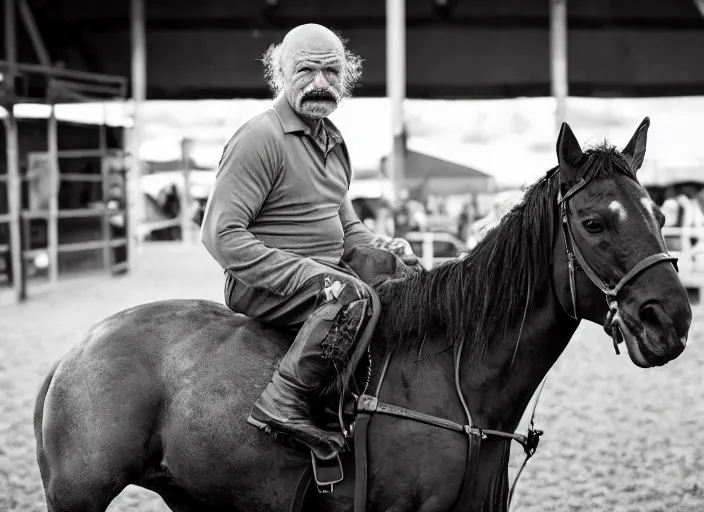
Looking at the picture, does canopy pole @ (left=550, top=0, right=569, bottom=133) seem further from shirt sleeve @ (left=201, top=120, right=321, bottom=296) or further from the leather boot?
the leather boot

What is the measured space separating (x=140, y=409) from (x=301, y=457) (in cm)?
56

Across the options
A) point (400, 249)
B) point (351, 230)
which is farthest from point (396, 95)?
point (400, 249)

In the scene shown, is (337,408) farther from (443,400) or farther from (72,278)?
(72,278)

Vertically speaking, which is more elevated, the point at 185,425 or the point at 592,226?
the point at 592,226

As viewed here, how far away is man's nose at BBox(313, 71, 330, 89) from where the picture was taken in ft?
9.43

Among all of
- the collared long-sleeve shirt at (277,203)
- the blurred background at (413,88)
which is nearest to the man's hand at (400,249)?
the collared long-sleeve shirt at (277,203)

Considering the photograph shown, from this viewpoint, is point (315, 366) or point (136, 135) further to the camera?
point (136, 135)

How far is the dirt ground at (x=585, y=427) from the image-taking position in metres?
5.02

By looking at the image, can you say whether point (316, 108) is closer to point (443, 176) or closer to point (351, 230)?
point (351, 230)

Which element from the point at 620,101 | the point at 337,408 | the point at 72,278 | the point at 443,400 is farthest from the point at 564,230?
the point at 620,101

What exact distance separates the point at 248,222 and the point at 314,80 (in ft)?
1.64

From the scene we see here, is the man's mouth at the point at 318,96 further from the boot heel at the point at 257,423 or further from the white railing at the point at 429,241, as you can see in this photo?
the white railing at the point at 429,241

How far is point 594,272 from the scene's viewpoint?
8.16 feet

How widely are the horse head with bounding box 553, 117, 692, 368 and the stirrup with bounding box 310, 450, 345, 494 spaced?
829 millimetres
